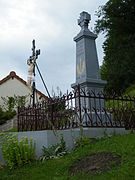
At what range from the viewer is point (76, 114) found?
21.5 feet

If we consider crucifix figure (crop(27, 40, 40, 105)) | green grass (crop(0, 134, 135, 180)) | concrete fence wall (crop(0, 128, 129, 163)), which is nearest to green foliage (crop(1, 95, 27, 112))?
crucifix figure (crop(27, 40, 40, 105))

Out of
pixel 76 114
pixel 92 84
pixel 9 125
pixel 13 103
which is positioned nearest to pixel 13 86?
pixel 13 103

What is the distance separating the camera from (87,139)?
6.04 metres

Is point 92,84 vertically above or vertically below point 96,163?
above

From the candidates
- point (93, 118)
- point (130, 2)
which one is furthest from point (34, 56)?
point (130, 2)

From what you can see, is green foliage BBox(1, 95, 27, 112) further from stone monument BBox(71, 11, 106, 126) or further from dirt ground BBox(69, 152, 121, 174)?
dirt ground BBox(69, 152, 121, 174)

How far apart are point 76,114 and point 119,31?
1498cm

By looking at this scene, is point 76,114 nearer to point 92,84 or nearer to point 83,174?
point 92,84

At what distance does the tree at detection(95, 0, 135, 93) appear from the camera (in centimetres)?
1847

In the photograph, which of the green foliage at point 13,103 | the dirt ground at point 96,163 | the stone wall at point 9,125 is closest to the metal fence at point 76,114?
the dirt ground at point 96,163

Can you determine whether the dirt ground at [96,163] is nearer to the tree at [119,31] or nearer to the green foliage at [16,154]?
the green foliage at [16,154]

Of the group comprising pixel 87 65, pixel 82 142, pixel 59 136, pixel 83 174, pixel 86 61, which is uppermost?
pixel 86 61

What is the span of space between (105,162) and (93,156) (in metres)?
0.46

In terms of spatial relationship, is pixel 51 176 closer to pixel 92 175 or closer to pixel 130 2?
pixel 92 175
